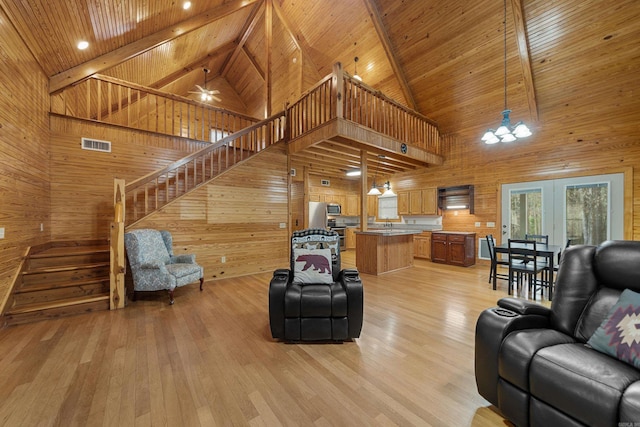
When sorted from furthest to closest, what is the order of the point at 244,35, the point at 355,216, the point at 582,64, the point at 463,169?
the point at 355,216 < the point at 244,35 < the point at 463,169 < the point at 582,64

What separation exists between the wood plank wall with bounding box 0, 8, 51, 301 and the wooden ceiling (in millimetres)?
355

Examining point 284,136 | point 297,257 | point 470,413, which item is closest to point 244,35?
point 284,136

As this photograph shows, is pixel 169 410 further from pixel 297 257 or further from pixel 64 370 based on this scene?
pixel 297 257

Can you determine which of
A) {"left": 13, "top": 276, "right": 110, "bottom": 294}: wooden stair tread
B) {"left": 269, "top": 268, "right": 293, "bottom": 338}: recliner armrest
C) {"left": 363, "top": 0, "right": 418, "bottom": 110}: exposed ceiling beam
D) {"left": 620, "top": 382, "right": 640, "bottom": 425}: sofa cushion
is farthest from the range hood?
{"left": 13, "top": 276, "right": 110, "bottom": 294}: wooden stair tread

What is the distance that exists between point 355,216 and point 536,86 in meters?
6.30

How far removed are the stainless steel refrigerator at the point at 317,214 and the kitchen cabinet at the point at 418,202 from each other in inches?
98.0

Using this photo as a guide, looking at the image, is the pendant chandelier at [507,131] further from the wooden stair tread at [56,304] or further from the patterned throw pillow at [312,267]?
the wooden stair tread at [56,304]

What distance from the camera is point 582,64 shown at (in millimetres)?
4613

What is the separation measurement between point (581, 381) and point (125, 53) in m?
6.82

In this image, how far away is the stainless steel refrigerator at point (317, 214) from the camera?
8.05m

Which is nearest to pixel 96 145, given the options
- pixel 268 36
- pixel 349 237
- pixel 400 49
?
pixel 268 36

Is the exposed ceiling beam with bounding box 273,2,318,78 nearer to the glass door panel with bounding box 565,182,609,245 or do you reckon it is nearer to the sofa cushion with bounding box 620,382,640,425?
the glass door panel with bounding box 565,182,609,245

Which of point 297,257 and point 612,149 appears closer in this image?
point 297,257

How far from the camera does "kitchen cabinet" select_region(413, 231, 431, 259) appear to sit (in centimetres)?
726
